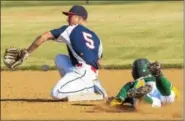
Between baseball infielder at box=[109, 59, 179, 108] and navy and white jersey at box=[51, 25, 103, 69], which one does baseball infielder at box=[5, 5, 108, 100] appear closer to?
navy and white jersey at box=[51, 25, 103, 69]

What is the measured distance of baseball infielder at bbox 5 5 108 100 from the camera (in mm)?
8438

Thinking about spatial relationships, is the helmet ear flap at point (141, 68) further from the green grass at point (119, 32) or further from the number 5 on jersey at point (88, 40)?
the green grass at point (119, 32)

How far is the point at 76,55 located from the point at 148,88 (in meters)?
1.73

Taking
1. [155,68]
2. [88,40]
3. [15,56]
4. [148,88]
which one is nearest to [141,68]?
[148,88]

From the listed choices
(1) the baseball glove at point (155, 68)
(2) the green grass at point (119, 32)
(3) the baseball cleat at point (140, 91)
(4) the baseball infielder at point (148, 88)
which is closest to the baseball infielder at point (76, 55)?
(4) the baseball infielder at point (148, 88)

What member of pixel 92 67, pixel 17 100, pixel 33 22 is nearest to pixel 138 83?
pixel 92 67

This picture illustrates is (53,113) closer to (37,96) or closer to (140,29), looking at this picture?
(37,96)

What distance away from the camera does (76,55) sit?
28.0ft

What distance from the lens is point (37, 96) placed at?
9.65m

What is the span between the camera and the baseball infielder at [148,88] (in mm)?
7036

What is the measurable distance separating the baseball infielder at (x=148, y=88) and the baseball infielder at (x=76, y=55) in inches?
25.6

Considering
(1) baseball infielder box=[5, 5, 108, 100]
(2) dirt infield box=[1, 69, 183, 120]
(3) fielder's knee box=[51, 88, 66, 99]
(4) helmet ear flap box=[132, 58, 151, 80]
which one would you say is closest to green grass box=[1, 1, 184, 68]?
(2) dirt infield box=[1, 69, 183, 120]

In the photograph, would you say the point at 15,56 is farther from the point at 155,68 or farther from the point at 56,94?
the point at 155,68

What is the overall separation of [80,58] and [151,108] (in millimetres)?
1532
